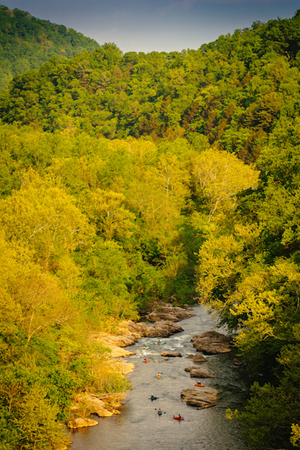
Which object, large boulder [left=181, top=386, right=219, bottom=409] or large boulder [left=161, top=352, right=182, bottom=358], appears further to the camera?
large boulder [left=161, top=352, right=182, bottom=358]

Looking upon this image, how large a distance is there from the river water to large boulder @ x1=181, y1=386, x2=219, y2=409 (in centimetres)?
42

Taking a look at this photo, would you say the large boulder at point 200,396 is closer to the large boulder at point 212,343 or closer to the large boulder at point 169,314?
the large boulder at point 212,343

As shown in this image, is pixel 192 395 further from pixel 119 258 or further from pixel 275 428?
pixel 119 258

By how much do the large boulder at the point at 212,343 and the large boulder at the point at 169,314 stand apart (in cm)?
789

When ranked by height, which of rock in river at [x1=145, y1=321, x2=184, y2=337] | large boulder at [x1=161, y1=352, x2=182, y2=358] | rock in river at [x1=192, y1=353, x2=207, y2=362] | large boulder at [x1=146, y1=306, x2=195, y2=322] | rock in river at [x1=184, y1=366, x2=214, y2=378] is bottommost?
large boulder at [x1=146, y1=306, x2=195, y2=322]

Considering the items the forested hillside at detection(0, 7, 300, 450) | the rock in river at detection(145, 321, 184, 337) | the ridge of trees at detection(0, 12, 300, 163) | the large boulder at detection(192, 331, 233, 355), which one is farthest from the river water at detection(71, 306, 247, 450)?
the ridge of trees at detection(0, 12, 300, 163)

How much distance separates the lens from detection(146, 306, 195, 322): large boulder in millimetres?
51031

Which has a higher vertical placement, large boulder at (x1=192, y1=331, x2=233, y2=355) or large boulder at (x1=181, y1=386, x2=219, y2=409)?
large boulder at (x1=181, y1=386, x2=219, y2=409)

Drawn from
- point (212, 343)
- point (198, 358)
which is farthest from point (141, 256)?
point (198, 358)

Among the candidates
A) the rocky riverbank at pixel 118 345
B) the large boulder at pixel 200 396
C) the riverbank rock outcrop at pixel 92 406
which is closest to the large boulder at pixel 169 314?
the rocky riverbank at pixel 118 345

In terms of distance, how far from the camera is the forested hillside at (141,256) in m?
23.6

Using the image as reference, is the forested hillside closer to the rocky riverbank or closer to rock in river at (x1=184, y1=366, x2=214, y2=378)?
the rocky riverbank

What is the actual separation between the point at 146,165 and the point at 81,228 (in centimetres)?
4061

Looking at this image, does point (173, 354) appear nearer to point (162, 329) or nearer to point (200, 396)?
point (162, 329)
